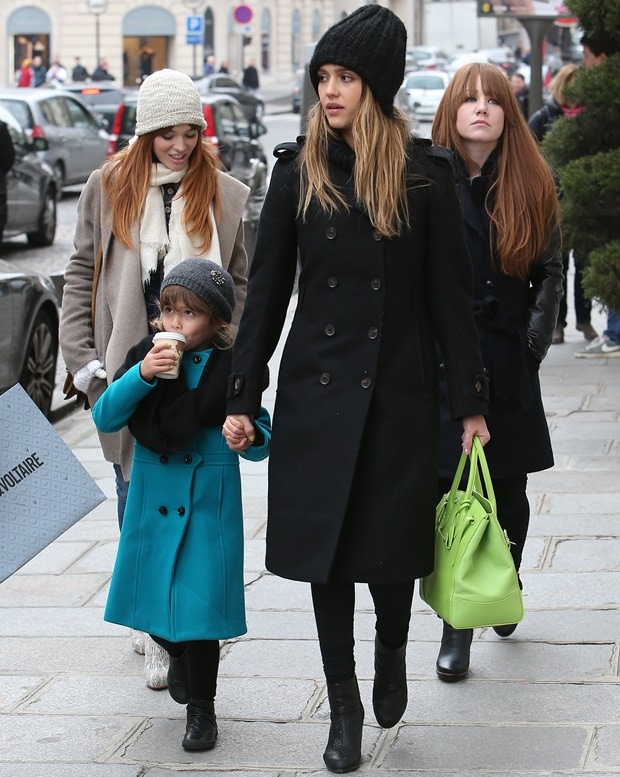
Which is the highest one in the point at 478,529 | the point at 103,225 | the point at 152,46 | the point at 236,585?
the point at 103,225

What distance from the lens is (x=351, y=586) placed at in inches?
146

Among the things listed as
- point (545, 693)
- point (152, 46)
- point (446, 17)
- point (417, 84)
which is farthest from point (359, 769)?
point (446, 17)

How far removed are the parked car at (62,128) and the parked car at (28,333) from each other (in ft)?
39.3

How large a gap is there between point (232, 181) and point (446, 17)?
256ft

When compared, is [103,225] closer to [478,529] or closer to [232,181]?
[232,181]

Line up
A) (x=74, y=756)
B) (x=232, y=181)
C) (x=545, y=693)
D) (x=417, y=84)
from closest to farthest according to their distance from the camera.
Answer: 1. (x=74, y=756)
2. (x=545, y=693)
3. (x=232, y=181)
4. (x=417, y=84)

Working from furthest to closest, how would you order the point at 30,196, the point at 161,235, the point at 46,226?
1. the point at 46,226
2. the point at 30,196
3. the point at 161,235

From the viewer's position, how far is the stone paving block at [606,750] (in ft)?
11.8

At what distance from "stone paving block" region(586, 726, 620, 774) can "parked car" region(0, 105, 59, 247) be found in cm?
1322

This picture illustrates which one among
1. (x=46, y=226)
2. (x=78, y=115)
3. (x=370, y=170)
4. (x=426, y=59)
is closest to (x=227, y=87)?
(x=426, y=59)

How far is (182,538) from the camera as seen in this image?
3.82 metres

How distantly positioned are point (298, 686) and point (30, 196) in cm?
1313

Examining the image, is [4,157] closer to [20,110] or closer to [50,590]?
[50,590]

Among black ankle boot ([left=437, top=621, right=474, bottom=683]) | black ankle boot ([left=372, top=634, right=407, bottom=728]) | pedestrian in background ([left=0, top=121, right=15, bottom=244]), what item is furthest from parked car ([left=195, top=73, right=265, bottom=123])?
black ankle boot ([left=372, top=634, right=407, bottom=728])
